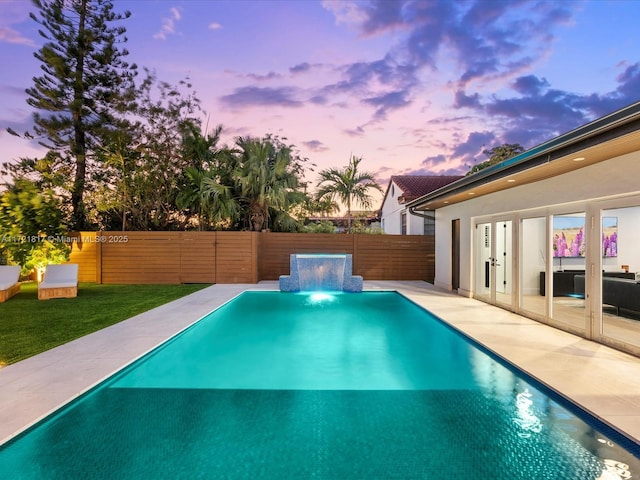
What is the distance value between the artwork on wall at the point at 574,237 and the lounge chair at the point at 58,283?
12.7 meters

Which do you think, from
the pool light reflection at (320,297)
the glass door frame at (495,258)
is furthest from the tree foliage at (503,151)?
the pool light reflection at (320,297)

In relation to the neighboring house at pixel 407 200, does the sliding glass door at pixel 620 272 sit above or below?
below

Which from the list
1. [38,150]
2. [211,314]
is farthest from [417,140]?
[38,150]

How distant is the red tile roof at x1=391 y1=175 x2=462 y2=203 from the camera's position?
18.9 metres

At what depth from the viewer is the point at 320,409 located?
12.1 feet

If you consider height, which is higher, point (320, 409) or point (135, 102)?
point (135, 102)

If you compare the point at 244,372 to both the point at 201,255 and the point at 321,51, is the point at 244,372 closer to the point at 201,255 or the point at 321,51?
the point at 201,255

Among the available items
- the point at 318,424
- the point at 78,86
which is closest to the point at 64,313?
the point at 318,424

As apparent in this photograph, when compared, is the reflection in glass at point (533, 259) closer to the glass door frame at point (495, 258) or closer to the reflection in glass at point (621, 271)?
the glass door frame at point (495, 258)

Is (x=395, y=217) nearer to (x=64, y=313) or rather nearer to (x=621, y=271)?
(x=621, y=271)

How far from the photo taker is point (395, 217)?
2138 cm

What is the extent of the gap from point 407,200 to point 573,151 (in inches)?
545

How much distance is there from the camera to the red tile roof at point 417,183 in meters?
18.9

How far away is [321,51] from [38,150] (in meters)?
14.4
